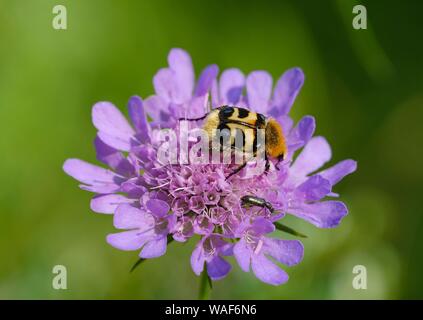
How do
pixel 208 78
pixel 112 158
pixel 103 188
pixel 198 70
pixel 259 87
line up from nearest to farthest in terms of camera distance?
pixel 103 188 < pixel 112 158 < pixel 208 78 < pixel 259 87 < pixel 198 70

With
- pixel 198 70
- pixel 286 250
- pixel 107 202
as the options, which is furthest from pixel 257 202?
pixel 198 70

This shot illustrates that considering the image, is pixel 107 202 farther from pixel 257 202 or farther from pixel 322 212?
pixel 322 212

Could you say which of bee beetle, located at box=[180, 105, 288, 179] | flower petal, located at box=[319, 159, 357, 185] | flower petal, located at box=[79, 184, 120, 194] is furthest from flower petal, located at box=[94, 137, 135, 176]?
flower petal, located at box=[319, 159, 357, 185]

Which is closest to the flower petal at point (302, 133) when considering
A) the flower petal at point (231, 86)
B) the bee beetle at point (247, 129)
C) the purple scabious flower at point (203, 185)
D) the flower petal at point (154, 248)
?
the purple scabious flower at point (203, 185)

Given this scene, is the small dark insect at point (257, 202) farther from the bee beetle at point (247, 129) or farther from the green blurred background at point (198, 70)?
the green blurred background at point (198, 70)

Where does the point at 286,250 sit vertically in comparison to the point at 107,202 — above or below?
below

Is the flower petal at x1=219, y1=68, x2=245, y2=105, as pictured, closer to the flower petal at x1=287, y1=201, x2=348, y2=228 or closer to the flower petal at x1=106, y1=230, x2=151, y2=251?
the flower petal at x1=287, y1=201, x2=348, y2=228
